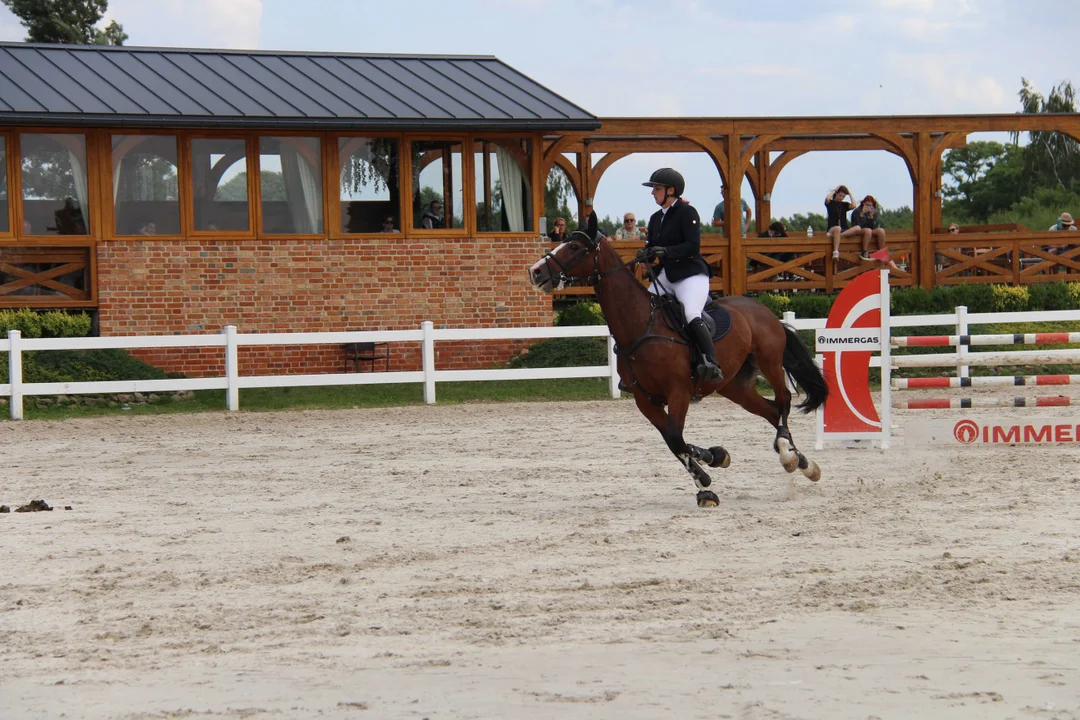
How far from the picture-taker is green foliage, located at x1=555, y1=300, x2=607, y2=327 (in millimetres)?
20656

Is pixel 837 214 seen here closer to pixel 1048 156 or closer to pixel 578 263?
pixel 578 263

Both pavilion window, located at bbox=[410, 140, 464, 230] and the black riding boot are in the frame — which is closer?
the black riding boot

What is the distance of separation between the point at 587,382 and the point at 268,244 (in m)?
5.28

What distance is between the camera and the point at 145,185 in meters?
18.5

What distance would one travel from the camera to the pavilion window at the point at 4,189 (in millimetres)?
17828

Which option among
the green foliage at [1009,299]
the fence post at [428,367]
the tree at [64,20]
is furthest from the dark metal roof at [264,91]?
the tree at [64,20]

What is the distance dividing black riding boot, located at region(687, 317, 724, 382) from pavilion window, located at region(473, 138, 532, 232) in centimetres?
1119

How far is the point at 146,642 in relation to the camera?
554 centimetres

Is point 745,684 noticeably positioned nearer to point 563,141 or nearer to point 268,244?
point 268,244

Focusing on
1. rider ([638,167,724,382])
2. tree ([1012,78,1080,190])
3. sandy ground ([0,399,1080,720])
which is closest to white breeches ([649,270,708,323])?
rider ([638,167,724,382])

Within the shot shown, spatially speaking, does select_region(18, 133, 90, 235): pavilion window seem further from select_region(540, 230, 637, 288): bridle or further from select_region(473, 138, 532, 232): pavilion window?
select_region(540, 230, 637, 288): bridle

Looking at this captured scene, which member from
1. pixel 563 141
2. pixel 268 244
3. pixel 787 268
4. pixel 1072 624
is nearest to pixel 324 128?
pixel 268 244

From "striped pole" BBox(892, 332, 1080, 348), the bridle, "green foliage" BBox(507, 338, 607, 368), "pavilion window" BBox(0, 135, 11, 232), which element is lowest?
"green foliage" BBox(507, 338, 607, 368)

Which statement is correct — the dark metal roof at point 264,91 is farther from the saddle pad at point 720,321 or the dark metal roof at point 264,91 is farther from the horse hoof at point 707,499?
the horse hoof at point 707,499
